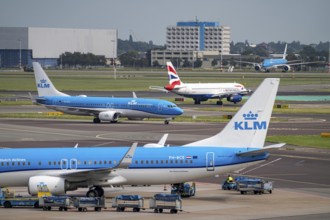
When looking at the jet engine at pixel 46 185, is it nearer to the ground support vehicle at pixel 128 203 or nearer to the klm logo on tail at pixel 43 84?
the ground support vehicle at pixel 128 203

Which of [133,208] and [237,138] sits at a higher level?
[237,138]

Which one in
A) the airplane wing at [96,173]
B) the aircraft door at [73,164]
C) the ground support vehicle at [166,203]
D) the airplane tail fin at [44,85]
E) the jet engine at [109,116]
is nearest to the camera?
the ground support vehicle at [166,203]

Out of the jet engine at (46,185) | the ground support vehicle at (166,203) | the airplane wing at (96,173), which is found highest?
the airplane wing at (96,173)

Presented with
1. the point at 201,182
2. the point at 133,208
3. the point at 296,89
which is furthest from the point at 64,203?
the point at 296,89

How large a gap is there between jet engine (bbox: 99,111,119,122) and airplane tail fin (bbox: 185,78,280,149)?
196ft

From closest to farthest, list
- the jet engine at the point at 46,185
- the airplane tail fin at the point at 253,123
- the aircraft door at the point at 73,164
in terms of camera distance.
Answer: the jet engine at the point at 46,185 < the aircraft door at the point at 73,164 < the airplane tail fin at the point at 253,123

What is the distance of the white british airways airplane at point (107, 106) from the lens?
366 feet

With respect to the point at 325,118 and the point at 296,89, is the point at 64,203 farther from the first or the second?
the point at 296,89

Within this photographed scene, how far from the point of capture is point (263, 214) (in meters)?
47.4

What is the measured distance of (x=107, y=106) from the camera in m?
114

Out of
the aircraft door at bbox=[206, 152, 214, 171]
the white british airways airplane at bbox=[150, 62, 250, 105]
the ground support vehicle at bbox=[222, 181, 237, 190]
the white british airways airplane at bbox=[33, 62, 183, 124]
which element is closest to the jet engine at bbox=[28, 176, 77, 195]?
the aircraft door at bbox=[206, 152, 214, 171]

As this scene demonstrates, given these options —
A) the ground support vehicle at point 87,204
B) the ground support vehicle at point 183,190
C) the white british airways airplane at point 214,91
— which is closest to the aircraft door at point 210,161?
the ground support vehicle at point 183,190

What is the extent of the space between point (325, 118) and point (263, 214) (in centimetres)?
7608

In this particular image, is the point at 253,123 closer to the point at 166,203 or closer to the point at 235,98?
the point at 166,203
